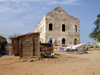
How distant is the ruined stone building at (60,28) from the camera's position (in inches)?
1045

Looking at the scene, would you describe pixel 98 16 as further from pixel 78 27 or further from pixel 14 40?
pixel 14 40

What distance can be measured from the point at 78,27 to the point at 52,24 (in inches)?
273

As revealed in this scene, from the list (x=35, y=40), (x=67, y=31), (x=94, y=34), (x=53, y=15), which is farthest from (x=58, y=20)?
(x=35, y=40)

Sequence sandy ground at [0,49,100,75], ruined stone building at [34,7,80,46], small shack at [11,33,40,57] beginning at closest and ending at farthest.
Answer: sandy ground at [0,49,100,75] → small shack at [11,33,40,57] → ruined stone building at [34,7,80,46]

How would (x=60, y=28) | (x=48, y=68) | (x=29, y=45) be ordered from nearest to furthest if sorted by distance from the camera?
(x=48, y=68), (x=29, y=45), (x=60, y=28)

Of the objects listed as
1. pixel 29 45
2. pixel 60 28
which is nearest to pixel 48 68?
pixel 29 45

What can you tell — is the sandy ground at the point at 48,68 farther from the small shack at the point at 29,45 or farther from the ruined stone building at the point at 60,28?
the ruined stone building at the point at 60,28

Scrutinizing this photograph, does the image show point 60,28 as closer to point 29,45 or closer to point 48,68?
point 29,45

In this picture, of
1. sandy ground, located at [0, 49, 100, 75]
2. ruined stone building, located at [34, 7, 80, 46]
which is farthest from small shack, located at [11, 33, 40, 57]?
ruined stone building, located at [34, 7, 80, 46]

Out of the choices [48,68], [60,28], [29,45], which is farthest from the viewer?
[60,28]

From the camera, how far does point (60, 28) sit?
27.4m

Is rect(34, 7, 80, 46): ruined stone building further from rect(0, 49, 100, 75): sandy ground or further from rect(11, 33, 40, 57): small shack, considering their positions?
rect(0, 49, 100, 75): sandy ground

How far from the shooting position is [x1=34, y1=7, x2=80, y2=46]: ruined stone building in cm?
2653

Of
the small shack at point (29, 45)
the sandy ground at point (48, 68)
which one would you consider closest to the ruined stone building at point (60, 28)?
the small shack at point (29, 45)
